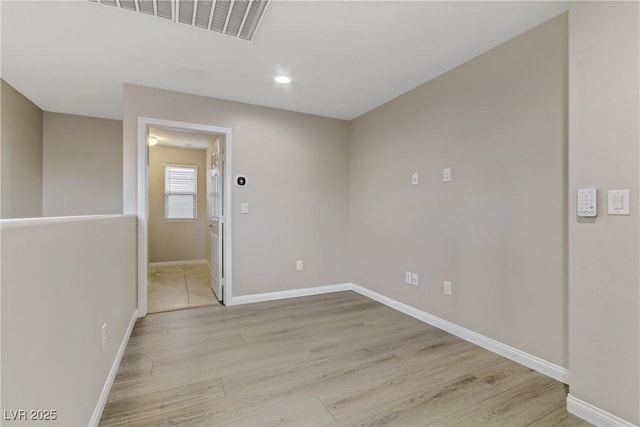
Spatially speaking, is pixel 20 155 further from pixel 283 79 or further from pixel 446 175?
pixel 446 175

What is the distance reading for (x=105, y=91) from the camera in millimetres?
3264

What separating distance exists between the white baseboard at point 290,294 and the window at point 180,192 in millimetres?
3430

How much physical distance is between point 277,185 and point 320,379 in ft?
7.94

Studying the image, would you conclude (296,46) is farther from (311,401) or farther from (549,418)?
(549,418)

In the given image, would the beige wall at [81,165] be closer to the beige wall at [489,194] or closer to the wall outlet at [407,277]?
the beige wall at [489,194]

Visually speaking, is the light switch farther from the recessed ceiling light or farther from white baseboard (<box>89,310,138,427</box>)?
white baseboard (<box>89,310,138,427</box>)

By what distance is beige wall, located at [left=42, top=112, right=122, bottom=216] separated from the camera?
159 inches

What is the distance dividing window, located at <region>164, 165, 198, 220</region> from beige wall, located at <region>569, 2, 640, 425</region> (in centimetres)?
627

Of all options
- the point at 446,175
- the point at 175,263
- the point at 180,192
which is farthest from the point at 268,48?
the point at 175,263

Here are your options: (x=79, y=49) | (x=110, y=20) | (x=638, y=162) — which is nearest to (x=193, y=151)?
(x=79, y=49)

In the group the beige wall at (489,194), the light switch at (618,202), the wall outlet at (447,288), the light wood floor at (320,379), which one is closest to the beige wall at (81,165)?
the light wood floor at (320,379)

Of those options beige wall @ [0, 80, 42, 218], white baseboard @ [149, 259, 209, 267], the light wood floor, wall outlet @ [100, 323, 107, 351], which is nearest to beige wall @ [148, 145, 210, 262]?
white baseboard @ [149, 259, 209, 267]

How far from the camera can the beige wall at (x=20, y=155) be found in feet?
10.1

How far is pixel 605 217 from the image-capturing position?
1.58 m
